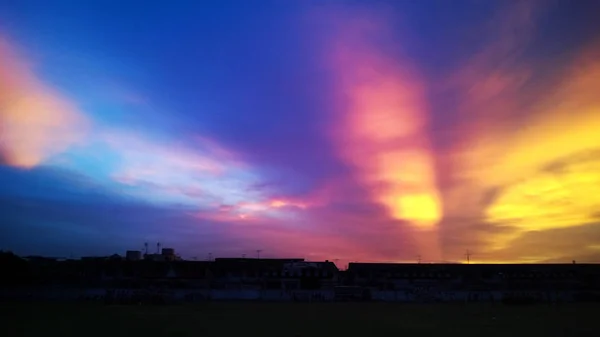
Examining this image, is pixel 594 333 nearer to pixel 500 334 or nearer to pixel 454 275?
pixel 500 334

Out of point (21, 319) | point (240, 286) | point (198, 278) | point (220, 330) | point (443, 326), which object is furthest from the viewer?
point (198, 278)

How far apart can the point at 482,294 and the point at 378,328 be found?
44877 millimetres

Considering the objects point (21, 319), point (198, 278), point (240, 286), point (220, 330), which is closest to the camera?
point (220, 330)

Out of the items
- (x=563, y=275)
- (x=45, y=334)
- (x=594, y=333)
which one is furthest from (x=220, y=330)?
(x=563, y=275)

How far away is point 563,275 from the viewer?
95.0 metres

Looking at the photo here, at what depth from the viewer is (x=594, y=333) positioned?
26.4 m

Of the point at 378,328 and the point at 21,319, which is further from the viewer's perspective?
the point at 21,319

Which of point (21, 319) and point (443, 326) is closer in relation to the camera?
point (443, 326)

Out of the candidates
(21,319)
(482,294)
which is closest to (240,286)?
(482,294)

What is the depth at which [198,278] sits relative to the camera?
9106cm

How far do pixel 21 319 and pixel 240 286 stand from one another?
159ft

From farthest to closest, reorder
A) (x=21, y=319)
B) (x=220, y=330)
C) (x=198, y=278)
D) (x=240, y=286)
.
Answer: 1. (x=198, y=278)
2. (x=240, y=286)
3. (x=21, y=319)
4. (x=220, y=330)

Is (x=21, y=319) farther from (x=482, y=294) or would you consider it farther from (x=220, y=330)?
Result: (x=482, y=294)

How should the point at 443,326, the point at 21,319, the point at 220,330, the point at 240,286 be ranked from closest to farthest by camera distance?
the point at 220,330
the point at 443,326
the point at 21,319
the point at 240,286
